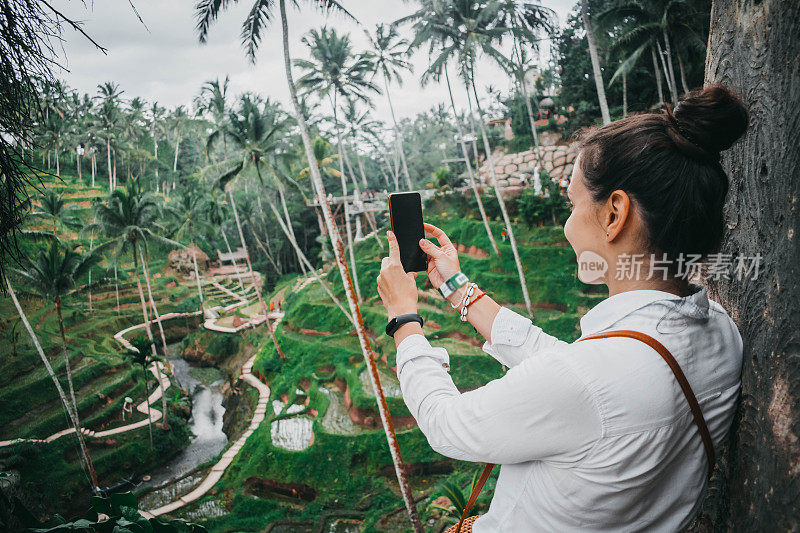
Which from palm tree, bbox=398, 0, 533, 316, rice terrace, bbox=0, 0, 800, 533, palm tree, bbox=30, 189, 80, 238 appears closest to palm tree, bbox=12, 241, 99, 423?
rice terrace, bbox=0, 0, 800, 533

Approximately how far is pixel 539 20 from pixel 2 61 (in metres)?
12.8

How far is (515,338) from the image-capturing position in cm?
95

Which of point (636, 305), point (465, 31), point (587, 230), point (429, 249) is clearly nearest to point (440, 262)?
point (429, 249)

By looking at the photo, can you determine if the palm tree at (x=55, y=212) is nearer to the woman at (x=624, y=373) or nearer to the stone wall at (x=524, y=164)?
the stone wall at (x=524, y=164)

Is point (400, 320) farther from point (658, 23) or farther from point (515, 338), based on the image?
point (658, 23)

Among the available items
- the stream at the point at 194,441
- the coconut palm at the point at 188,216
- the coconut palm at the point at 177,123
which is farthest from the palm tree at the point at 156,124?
the stream at the point at 194,441

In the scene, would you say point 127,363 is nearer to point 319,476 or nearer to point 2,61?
point 319,476

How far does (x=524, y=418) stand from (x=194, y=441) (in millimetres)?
14880

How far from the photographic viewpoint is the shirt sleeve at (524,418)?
1.87ft

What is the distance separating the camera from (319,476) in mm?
8227

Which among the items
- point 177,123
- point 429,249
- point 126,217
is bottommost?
Answer: point 429,249

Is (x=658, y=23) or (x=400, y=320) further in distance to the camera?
(x=658, y=23)

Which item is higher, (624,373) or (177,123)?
(177,123)

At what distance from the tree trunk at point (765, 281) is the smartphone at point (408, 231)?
0.68 m
